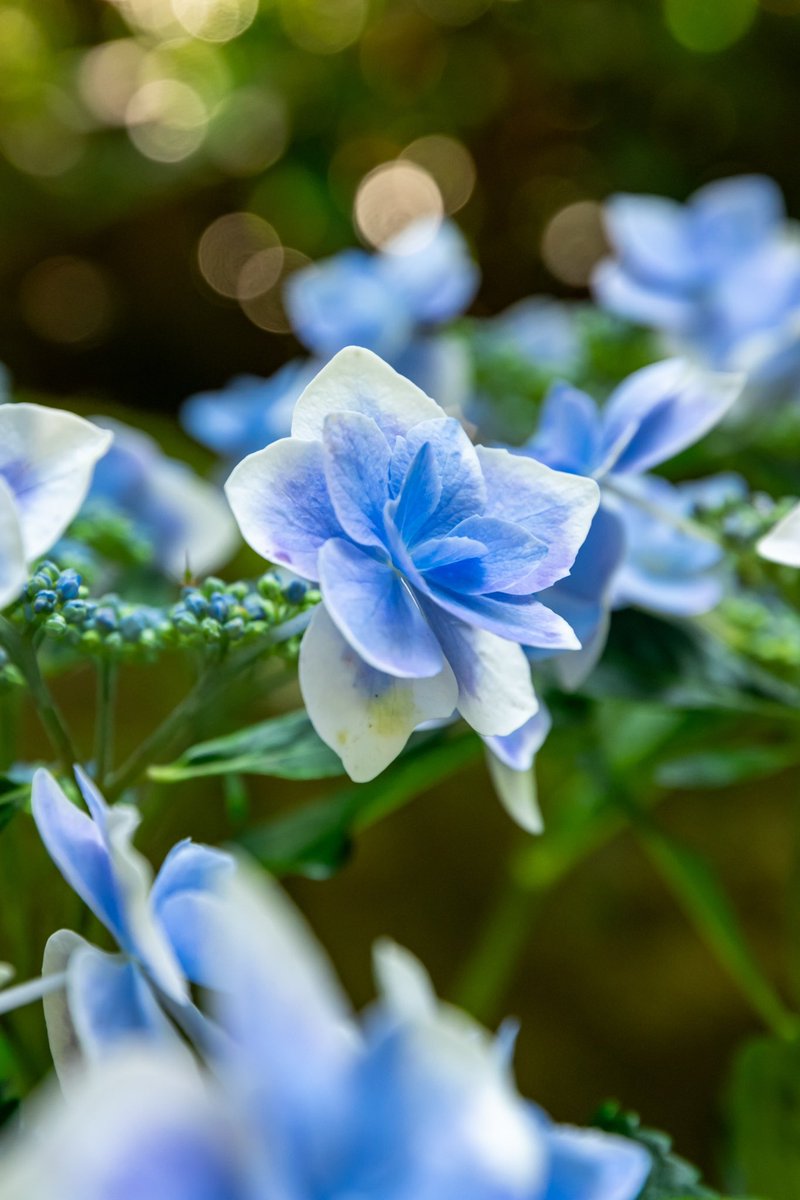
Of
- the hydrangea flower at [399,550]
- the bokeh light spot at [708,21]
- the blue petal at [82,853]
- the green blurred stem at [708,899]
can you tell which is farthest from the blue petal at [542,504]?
the bokeh light spot at [708,21]

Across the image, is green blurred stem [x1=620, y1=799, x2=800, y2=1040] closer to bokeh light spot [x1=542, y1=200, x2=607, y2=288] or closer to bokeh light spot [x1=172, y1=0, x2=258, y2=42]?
bokeh light spot [x1=542, y1=200, x2=607, y2=288]

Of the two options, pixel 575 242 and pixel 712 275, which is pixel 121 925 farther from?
pixel 575 242

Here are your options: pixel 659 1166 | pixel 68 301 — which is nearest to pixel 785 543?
pixel 659 1166

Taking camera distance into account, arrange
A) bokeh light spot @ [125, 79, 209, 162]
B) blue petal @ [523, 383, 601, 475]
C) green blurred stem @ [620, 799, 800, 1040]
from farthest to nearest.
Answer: bokeh light spot @ [125, 79, 209, 162] < green blurred stem @ [620, 799, 800, 1040] < blue petal @ [523, 383, 601, 475]

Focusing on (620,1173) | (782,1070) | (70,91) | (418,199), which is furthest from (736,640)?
(70,91)

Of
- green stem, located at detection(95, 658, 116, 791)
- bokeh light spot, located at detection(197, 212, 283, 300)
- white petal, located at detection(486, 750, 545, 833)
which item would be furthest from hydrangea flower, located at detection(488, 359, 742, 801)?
bokeh light spot, located at detection(197, 212, 283, 300)

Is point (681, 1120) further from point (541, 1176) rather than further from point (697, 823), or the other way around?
point (541, 1176)
